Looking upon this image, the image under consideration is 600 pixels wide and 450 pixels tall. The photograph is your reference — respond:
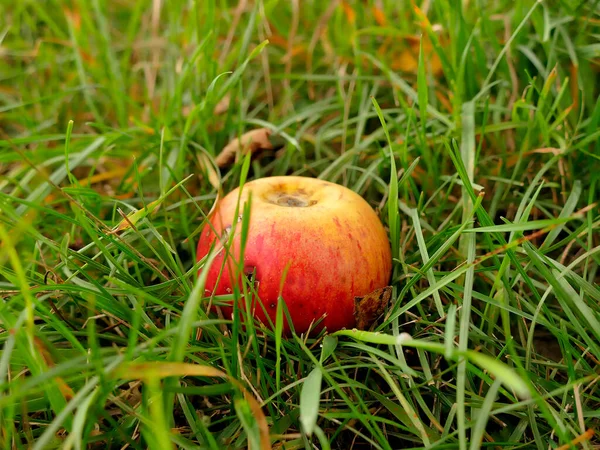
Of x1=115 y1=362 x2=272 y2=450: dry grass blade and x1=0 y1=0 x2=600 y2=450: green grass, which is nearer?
x1=115 y1=362 x2=272 y2=450: dry grass blade

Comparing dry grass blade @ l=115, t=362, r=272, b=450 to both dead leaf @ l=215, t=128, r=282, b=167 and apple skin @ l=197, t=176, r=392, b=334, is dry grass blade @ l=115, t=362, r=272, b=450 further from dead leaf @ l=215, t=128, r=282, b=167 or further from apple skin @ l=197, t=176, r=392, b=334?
dead leaf @ l=215, t=128, r=282, b=167

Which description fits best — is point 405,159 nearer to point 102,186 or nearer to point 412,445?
point 412,445

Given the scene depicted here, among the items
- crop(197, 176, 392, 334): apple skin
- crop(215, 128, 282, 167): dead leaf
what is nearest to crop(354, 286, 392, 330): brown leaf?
crop(197, 176, 392, 334): apple skin

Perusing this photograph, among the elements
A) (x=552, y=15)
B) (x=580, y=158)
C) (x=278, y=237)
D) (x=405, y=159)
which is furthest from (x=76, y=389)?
(x=552, y=15)

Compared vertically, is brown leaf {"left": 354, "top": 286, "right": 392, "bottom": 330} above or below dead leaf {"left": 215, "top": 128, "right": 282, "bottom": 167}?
below

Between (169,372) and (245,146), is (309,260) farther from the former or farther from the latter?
(245,146)

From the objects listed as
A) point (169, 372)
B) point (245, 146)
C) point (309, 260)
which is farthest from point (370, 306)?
point (245, 146)

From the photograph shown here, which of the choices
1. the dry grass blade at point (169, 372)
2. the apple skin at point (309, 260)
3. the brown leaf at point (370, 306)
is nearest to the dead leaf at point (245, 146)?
the apple skin at point (309, 260)
